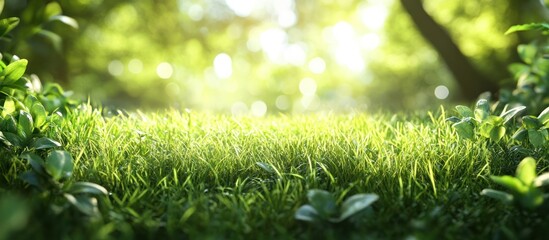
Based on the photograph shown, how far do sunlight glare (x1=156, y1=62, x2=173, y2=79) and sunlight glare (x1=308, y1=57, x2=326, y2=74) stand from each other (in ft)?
12.7

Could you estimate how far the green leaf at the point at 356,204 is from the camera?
1.71 meters

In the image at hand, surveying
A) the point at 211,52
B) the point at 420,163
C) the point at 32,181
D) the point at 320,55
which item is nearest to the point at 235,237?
the point at 32,181

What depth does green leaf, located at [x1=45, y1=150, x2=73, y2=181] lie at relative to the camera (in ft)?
6.05

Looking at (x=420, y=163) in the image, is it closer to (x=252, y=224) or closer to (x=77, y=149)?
(x=252, y=224)

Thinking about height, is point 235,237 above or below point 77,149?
below

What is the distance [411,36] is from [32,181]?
30.9ft

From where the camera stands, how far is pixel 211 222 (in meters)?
1.81

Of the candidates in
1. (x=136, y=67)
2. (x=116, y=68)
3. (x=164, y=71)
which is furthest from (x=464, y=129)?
(x=136, y=67)

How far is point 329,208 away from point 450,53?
5.43 metres

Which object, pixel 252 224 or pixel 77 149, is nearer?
pixel 252 224

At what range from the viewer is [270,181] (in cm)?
221

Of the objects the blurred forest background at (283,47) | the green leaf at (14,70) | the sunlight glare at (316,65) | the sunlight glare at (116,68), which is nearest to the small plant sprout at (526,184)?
the green leaf at (14,70)

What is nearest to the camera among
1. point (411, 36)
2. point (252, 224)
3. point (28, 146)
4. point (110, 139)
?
point (252, 224)

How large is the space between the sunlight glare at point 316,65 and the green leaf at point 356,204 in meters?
11.9
